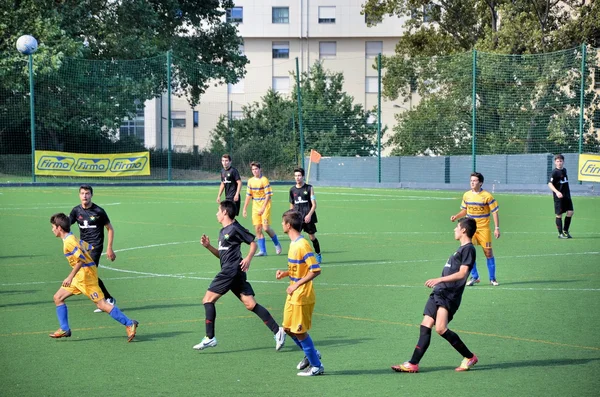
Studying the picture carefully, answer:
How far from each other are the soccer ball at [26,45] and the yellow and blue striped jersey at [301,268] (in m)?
32.6

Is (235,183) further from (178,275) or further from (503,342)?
(503,342)

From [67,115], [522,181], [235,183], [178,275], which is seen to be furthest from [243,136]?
[178,275]

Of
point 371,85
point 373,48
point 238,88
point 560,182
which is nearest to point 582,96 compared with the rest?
point 560,182

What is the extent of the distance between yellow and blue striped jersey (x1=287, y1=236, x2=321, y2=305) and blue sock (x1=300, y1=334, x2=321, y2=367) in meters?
0.37

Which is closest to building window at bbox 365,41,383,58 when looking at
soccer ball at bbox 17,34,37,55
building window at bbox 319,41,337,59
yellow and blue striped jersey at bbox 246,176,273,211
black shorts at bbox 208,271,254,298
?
building window at bbox 319,41,337,59

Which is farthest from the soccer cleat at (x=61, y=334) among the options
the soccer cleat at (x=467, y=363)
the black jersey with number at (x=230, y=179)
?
the black jersey with number at (x=230, y=179)

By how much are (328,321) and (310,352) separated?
290 cm

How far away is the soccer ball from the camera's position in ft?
127

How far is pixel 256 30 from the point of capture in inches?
3369

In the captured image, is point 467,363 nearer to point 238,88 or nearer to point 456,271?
point 456,271

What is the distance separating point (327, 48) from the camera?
86688mm

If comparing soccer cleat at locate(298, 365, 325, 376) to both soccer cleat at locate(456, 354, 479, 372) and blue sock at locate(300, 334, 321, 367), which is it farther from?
soccer cleat at locate(456, 354, 479, 372)

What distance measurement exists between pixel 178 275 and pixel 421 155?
31.7 metres

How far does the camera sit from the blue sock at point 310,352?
881 cm
